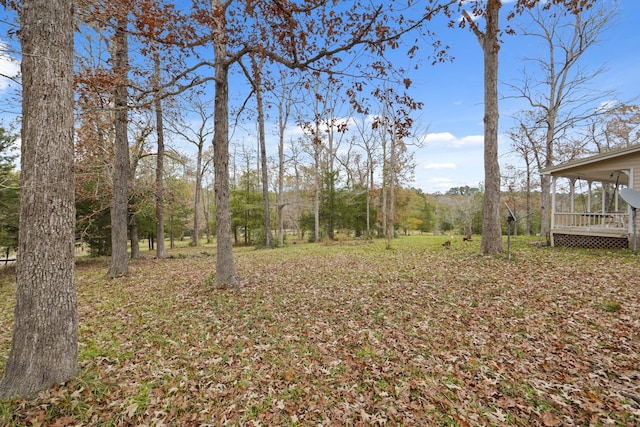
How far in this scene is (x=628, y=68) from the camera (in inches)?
509

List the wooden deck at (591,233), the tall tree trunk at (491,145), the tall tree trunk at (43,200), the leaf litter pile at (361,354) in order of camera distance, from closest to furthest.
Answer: the leaf litter pile at (361,354), the tall tree trunk at (43,200), the tall tree trunk at (491,145), the wooden deck at (591,233)

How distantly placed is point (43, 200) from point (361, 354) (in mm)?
4093

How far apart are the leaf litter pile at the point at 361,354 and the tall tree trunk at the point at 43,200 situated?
1.37ft

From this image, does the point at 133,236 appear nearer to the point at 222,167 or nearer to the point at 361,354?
the point at 222,167

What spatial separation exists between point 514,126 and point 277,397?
22.7 m

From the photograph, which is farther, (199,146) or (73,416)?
(199,146)

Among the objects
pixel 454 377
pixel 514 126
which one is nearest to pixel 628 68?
pixel 514 126

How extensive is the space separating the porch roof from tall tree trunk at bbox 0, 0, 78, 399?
14252 mm

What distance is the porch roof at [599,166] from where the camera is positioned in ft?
31.0

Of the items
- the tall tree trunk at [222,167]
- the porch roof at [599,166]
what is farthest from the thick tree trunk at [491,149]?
the tall tree trunk at [222,167]

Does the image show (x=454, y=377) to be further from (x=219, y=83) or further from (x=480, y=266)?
(x=219, y=83)

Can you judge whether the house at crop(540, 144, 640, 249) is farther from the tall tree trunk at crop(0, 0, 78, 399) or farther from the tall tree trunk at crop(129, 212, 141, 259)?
the tall tree trunk at crop(129, 212, 141, 259)

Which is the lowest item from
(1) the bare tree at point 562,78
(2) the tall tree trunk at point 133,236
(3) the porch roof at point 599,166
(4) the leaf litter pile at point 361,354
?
(4) the leaf litter pile at point 361,354

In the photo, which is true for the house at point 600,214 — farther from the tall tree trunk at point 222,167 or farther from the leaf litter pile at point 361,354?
the tall tree trunk at point 222,167
